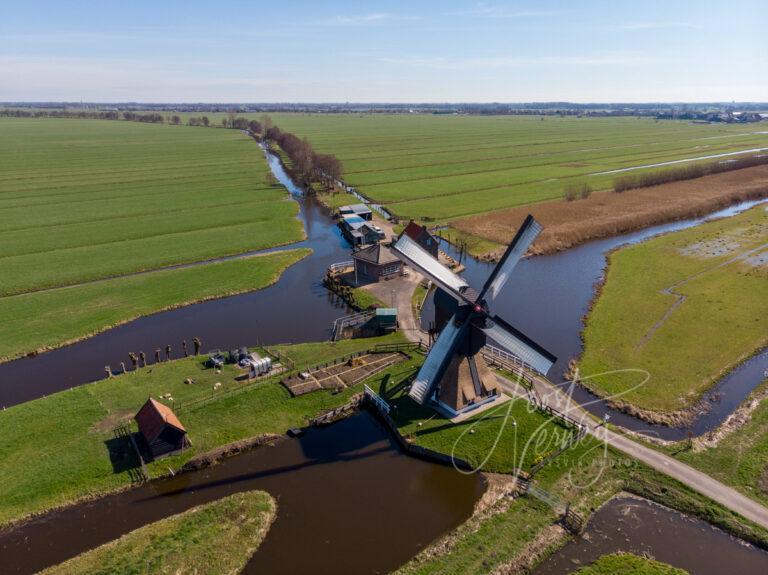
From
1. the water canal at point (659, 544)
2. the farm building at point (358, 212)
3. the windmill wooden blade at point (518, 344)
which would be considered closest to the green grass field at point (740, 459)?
the water canal at point (659, 544)

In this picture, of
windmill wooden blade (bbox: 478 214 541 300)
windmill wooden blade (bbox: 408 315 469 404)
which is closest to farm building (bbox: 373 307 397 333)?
windmill wooden blade (bbox: 408 315 469 404)

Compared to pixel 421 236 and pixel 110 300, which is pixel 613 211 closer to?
pixel 421 236

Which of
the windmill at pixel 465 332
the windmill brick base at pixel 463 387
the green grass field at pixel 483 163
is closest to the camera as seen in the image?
the windmill at pixel 465 332

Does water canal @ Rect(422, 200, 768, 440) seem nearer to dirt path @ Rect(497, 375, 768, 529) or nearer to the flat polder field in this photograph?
dirt path @ Rect(497, 375, 768, 529)

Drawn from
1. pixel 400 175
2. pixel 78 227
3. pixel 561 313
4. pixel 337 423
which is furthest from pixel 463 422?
pixel 400 175

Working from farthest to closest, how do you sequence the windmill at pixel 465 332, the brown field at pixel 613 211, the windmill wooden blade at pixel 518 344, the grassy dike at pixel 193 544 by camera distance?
the brown field at pixel 613 211
the windmill at pixel 465 332
the windmill wooden blade at pixel 518 344
the grassy dike at pixel 193 544

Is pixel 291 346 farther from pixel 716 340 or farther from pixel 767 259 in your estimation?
pixel 767 259

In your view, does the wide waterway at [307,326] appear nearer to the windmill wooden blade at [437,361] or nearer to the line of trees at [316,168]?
the windmill wooden blade at [437,361]
